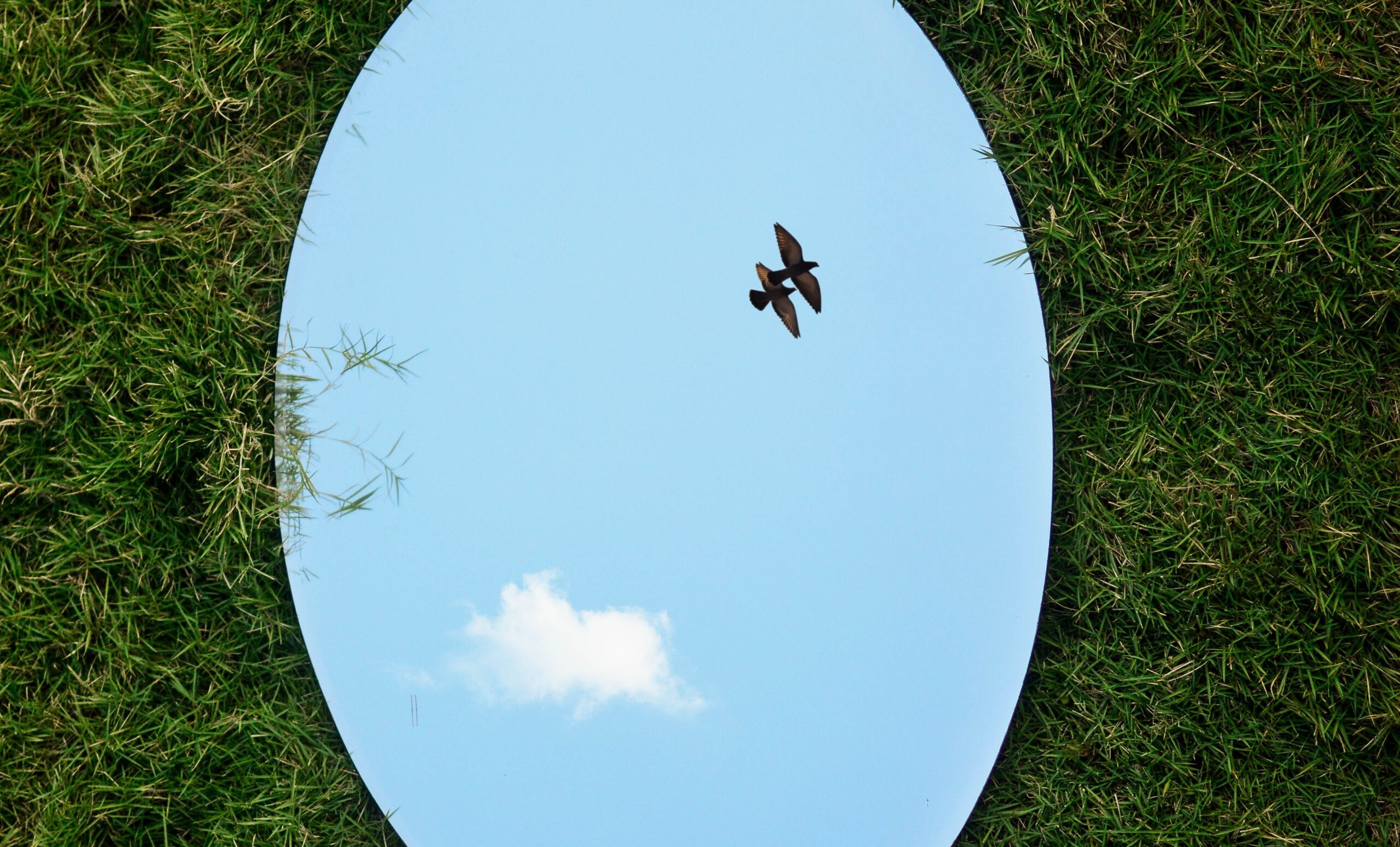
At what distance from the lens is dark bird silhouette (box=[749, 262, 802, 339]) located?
1567 mm

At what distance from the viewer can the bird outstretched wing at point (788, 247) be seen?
1.58 m

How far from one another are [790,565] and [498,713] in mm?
636

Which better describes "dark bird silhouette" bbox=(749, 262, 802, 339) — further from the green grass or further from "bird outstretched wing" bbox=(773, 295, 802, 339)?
the green grass

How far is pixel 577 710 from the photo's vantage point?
1.55m

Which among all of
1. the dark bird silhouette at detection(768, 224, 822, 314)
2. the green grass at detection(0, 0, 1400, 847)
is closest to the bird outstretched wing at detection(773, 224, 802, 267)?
the dark bird silhouette at detection(768, 224, 822, 314)

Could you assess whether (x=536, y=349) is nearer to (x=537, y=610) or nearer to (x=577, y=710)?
(x=537, y=610)

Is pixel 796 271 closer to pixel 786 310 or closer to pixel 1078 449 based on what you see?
pixel 786 310

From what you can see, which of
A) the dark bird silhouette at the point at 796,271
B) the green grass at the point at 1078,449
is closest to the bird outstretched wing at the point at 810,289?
the dark bird silhouette at the point at 796,271

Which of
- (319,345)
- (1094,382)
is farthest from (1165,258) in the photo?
(319,345)

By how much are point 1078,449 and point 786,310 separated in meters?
0.71

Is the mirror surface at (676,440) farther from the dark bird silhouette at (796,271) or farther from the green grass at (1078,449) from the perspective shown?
the green grass at (1078,449)

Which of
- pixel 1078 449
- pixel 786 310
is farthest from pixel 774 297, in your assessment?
pixel 1078 449

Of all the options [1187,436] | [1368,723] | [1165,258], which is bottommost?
[1368,723]

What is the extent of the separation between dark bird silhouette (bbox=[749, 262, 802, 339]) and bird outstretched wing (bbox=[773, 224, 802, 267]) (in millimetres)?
43
